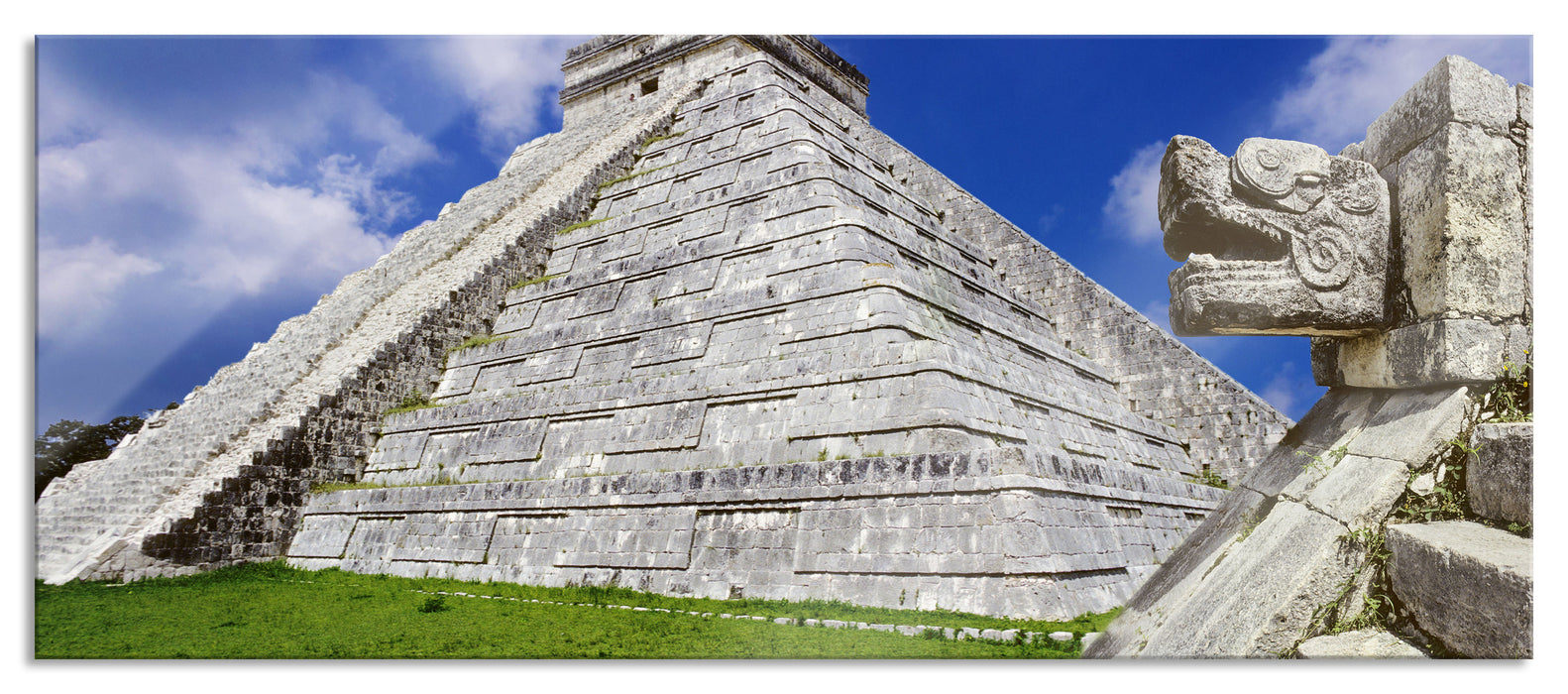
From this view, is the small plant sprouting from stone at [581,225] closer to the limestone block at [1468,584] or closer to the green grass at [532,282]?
the green grass at [532,282]

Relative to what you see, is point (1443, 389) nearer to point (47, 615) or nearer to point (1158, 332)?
point (47, 615)

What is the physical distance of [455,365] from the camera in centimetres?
1262

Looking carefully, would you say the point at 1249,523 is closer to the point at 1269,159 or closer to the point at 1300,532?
the point at 1300,532

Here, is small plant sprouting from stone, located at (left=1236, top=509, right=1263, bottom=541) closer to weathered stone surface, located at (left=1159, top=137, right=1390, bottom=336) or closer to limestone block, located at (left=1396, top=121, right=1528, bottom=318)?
weathered stone surface, located at (left=1159, top=137, right=1390, bottom=336)

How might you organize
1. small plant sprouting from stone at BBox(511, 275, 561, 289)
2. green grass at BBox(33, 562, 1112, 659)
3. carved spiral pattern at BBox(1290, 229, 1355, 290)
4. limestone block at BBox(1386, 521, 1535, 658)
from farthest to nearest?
small plant sprouting from stone at BBox(511, 275, 561, 289) < green grass at BBox(33, 562, 1112, 659) < carved spiral pattern at BBox(1290, 229, 1355, 290) < limestone block at BBox(1386, 521, 1535, 658)

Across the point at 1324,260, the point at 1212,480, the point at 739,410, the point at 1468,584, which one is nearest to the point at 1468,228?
the point at 1324,260

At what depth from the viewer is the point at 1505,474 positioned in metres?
2.87

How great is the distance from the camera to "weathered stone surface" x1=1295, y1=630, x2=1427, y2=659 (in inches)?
111

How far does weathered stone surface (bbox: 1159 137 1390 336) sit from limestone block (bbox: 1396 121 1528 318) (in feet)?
0.53

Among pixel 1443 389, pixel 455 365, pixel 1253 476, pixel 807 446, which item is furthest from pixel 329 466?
pixel 1443 389

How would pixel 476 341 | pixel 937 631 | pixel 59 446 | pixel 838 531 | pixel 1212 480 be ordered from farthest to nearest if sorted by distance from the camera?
pixel 476 341
pixel 1212 480
pixel 838 531
pixel 59 446
pixel 937 631

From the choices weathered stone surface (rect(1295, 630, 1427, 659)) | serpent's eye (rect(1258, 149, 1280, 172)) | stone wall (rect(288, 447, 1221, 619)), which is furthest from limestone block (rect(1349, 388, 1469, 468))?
stone wall (rect(288, 447, 1221, 619))

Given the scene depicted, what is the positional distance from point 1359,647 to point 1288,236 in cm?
157

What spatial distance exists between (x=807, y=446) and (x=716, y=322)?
8.04ft
